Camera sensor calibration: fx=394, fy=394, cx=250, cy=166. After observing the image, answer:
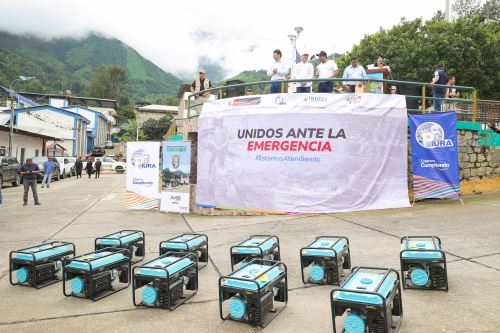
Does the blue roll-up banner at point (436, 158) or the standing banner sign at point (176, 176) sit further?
the standing banner sign at point (176, 176)

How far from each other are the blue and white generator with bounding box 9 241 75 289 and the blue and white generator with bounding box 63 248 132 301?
441 mm

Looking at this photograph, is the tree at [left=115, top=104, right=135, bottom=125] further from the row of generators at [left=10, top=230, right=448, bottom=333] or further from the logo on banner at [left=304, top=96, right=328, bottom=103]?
the row of generators at [left=10, top=230, right=448, bottom=333]

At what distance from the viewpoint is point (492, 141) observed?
12.2 metres

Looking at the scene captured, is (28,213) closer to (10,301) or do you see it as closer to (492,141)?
(10,301)

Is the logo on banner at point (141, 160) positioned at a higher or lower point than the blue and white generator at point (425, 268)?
higher

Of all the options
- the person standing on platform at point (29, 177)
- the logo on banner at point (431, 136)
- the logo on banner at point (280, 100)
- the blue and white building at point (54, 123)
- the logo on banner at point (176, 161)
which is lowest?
the person standing on platform at point (29, 177)

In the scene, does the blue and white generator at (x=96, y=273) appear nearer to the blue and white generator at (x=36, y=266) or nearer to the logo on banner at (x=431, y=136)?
the blue and white generator at (x=36, y=266)

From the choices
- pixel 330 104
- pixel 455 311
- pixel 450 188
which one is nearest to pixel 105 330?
pixel 455 311

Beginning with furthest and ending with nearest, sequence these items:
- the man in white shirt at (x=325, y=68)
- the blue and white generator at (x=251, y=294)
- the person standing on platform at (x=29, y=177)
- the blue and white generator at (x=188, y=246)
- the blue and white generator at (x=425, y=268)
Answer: the person standing on platform at (x=29, y=177), the man in white shirt at (x=325, y=68), the blue and white generator at (x=188, y=246), the blue and white generator at (x=425, y=268), the blue and white generator at (x=251, y=294)

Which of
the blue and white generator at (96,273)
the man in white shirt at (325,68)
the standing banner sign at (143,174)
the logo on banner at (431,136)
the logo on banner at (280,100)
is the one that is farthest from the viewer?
the man in white shirt at (325,68)

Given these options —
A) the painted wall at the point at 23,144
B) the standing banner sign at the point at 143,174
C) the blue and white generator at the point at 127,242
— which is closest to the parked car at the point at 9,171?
the painted wall at the point at 23,144

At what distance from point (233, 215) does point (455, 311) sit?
7.42 m

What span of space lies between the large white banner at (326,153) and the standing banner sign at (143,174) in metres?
2.99

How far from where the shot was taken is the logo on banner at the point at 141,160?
39.5ft
